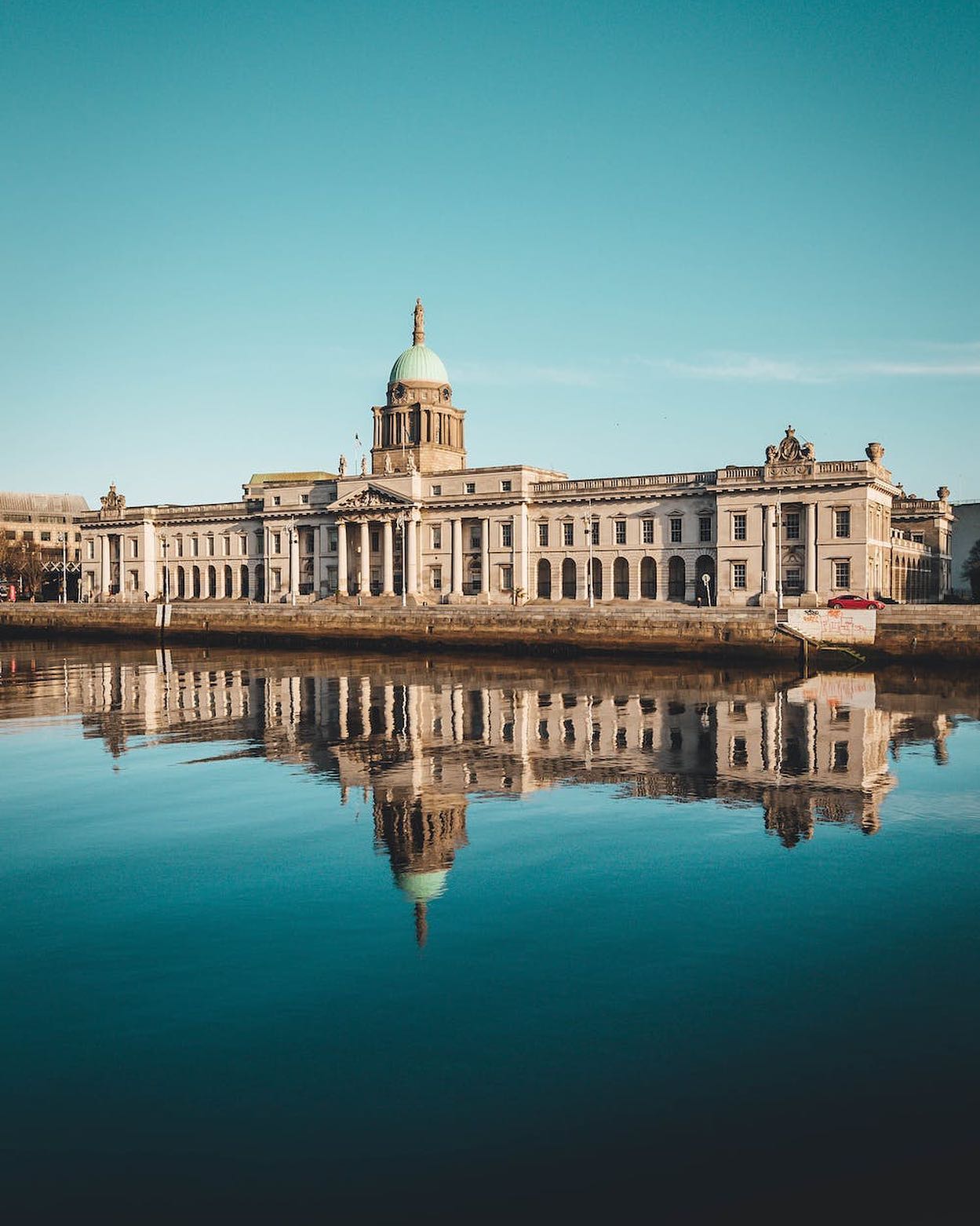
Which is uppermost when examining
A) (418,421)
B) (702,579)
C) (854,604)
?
(418,421)

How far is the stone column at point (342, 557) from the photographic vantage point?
104812mm

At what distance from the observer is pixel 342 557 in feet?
346

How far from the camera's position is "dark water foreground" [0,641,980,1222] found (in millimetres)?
9258

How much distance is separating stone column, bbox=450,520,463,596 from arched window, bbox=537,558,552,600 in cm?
700

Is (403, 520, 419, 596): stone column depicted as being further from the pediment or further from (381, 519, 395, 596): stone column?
the pediment

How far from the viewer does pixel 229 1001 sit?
492 inches

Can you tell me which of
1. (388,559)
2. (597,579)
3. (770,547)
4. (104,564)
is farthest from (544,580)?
(104,564)

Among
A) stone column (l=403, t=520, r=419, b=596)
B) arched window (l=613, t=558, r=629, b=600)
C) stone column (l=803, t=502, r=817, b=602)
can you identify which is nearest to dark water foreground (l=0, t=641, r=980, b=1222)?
stone column (l=803, t=502, r=817, b=602)

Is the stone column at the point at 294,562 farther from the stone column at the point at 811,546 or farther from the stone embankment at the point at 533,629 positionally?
the stone column at the point at 811,546

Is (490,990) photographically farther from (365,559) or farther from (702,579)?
(365,559)

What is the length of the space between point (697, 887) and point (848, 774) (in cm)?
1072

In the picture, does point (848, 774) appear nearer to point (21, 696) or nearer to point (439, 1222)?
point (439, 1222)

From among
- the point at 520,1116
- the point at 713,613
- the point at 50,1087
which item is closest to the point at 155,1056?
the point at 50,1087

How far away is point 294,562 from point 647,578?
118ft
